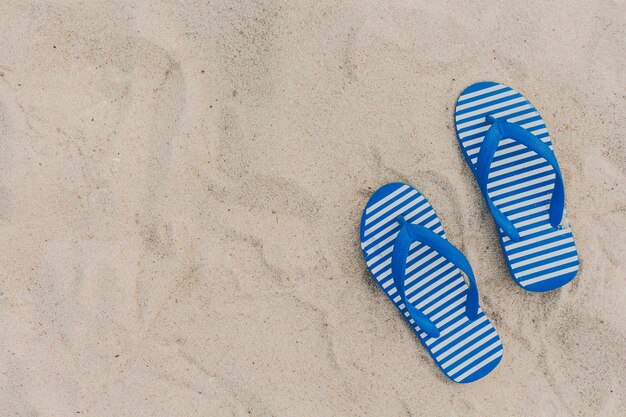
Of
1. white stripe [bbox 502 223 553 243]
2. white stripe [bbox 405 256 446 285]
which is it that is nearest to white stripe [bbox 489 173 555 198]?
white stripe [bbox 502 223 553 243]

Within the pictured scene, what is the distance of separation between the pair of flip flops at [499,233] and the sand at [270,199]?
0.03 meters

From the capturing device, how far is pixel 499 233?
125 centimetres

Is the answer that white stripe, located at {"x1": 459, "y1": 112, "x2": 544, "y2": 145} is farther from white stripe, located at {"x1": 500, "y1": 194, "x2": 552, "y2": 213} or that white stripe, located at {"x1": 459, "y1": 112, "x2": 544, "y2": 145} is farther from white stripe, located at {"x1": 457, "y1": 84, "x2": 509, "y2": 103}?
white stripe, located at {"x1": 500, "y1": 194, "x2": 552, "y2": 213}

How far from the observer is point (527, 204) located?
1.28 meters

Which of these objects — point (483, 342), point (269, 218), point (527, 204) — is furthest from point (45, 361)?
point (527, 204)

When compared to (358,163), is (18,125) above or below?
above

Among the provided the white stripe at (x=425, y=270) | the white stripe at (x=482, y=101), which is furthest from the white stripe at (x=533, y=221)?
the white stripe at (x=482, y=101)

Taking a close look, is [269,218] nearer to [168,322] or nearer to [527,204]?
[168,322]

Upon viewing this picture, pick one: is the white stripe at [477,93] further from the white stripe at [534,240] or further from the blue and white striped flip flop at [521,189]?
the white stripe at [534,240]

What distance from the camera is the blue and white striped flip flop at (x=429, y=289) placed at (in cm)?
122

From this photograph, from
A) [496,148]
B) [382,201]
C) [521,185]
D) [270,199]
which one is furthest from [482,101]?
[270,199]

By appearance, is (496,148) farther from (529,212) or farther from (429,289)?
(429,289)

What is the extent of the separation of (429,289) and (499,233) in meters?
0.22

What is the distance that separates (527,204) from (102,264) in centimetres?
105
